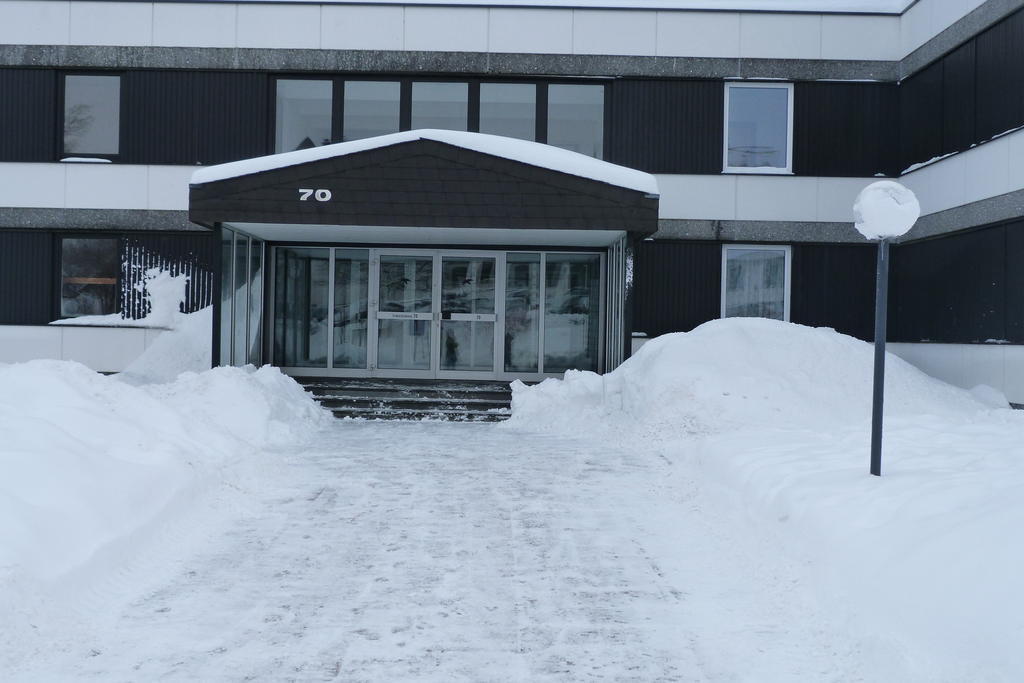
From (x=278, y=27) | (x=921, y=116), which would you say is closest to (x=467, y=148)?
(x=278, y=27)

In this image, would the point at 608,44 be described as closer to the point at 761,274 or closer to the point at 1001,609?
the point at 761,274

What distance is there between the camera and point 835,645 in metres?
4.41

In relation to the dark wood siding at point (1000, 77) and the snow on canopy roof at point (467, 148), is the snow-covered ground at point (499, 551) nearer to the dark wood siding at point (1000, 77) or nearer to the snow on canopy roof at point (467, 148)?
the snow on canopy roof at point (467, 148)

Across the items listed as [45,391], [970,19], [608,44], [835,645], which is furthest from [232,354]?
[970,19]

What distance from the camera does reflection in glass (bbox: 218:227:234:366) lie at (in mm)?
13875

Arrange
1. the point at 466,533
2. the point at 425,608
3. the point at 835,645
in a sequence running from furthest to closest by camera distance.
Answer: the point at 466,533
the point at 425,608
the point at 835,645

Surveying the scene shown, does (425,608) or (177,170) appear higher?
(177,170)

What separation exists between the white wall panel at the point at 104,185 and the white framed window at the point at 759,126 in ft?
35.4

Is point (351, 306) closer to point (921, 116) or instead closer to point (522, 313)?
point (522, 313)

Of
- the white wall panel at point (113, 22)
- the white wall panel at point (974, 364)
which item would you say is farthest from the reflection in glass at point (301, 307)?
the white wall panel at point (974, 364)

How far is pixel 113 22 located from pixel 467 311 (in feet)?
27.5

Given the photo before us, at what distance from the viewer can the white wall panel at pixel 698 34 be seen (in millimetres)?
16923

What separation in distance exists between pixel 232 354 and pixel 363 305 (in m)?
2.89

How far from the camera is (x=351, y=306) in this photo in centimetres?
1666
